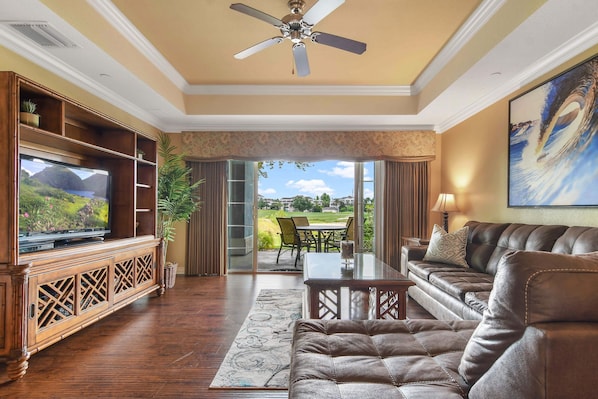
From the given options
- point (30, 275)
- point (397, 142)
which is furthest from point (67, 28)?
point (397, 142)

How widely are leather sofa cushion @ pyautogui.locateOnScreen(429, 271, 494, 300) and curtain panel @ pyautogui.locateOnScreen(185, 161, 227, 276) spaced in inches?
133

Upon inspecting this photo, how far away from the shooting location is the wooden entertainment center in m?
2.16

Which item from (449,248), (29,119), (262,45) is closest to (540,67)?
(449,248)

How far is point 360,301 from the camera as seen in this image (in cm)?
314

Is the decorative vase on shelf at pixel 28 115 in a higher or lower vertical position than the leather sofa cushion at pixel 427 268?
higher

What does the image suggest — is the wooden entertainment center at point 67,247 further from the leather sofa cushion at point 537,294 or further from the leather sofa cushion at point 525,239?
the leather sofa cushion at point 525,239

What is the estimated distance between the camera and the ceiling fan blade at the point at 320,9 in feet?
7.23

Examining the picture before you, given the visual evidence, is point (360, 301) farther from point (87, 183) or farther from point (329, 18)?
point (87, 183)

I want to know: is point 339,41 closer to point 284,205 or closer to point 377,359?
point 377,359

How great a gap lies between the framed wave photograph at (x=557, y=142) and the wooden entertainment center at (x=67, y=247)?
409 cm

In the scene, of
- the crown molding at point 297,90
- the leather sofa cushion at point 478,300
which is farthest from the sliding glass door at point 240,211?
the leather sofa cushion at point 478,300

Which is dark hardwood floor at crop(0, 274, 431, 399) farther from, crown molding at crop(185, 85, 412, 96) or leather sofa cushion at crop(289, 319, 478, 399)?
crown molding at crop(185, 85, 412, 96)

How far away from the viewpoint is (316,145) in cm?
531

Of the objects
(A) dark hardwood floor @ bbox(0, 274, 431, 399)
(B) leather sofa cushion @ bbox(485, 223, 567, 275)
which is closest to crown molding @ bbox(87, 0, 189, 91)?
(A) dark hardwood floor @ bbox(0, 274, 431, 399)
